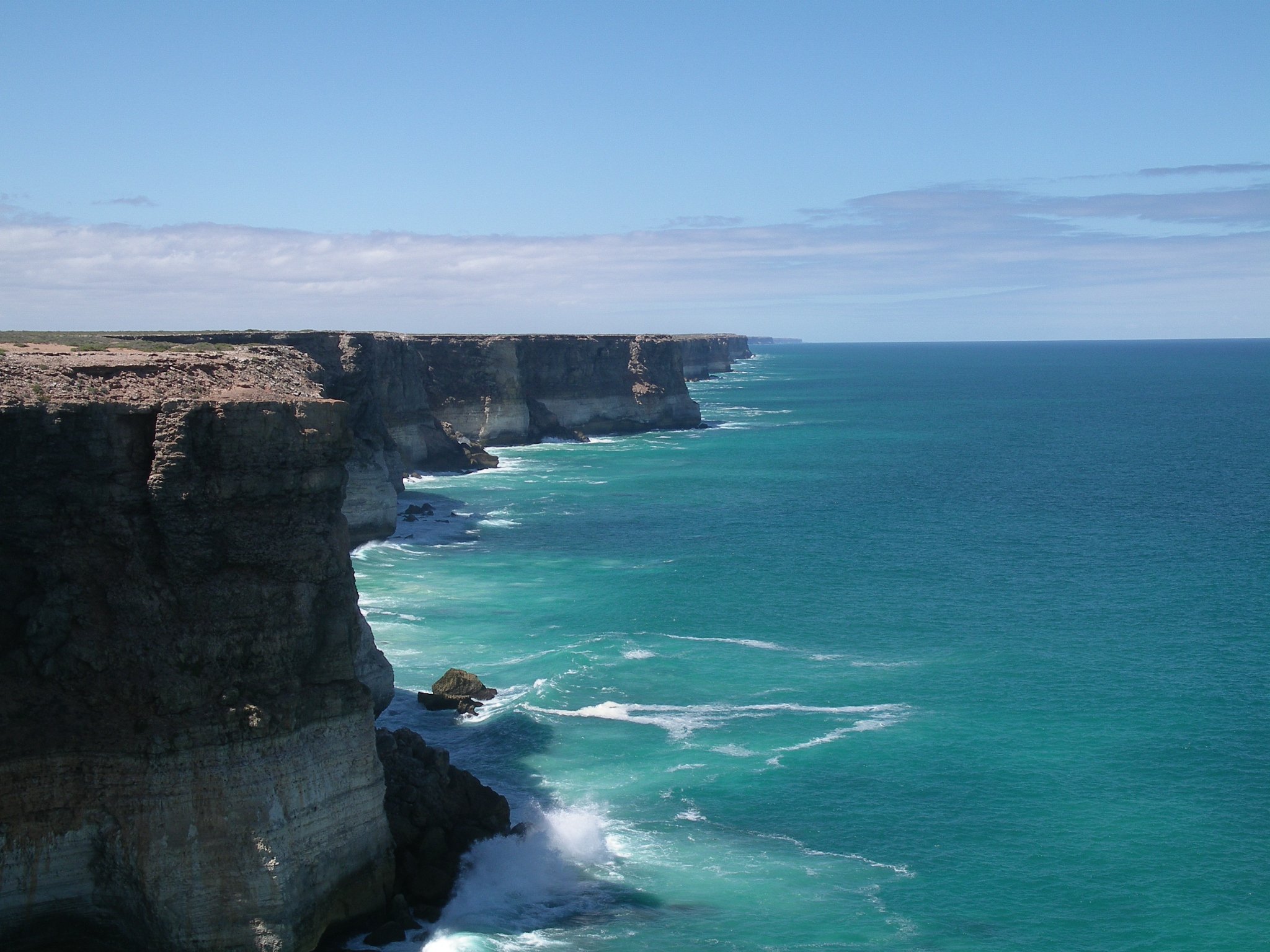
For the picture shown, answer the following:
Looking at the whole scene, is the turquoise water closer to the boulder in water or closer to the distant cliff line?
the boulder in water

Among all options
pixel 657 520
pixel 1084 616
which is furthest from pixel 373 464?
pixel 1084 616

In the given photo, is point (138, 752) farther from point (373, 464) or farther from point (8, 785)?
point (373, 464)

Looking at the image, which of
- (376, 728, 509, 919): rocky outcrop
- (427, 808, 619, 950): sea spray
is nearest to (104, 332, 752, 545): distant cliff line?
(376, 728, 509, 919): rocky outcrop

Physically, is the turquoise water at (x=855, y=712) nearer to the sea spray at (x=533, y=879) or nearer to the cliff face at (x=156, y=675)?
the sea spray at (x=533, y=879)

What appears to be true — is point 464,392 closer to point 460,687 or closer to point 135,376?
point 460,687

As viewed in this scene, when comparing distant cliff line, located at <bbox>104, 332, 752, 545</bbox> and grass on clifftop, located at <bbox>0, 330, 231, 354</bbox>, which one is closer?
grass on clifftop, located at <bbox>0, 330, 231, 354</bbox>

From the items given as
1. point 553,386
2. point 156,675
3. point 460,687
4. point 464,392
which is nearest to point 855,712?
point 460,687
